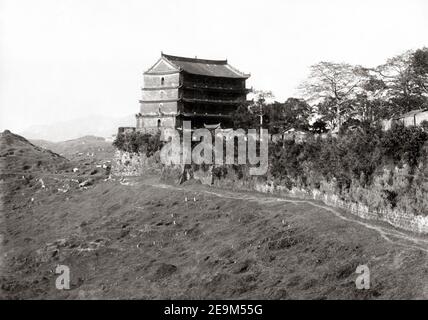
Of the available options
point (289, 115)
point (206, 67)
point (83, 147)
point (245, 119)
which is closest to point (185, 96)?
point (206, 67)

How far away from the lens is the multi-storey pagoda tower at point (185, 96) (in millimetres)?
57500

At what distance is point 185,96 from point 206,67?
251 inches

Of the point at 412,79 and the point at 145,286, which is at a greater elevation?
the point at 412,79

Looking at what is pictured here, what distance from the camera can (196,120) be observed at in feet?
192

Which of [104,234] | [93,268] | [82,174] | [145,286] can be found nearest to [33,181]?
[82,174]

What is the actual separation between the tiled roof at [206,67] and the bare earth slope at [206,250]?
1715 cm

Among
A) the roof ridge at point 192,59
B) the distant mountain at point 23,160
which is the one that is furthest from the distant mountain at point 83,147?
the roof ridge at point 192,59

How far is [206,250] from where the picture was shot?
106 feet

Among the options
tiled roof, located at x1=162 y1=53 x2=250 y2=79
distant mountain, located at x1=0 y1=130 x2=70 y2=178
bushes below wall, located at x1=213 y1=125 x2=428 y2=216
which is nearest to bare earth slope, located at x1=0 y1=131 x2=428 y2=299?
bushes below wall, located at x1=213 y1=125 x2=428 y2=216

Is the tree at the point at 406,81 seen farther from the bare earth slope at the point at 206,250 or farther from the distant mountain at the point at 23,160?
the distant mountain at the point at 23,160

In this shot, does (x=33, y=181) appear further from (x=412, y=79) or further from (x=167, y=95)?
(x=412, y=79)

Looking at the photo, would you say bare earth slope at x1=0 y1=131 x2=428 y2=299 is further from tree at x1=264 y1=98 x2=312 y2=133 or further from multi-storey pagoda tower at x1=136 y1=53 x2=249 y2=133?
multi-storey pagoda tower at x1=136 y1=53 x2=249 y2=133

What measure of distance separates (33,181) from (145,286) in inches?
1460
